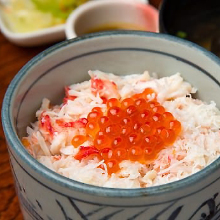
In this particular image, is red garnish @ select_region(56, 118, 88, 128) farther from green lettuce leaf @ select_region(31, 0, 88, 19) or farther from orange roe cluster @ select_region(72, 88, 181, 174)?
green lettuce leaf @ select_region(31, 0, 88, 19)

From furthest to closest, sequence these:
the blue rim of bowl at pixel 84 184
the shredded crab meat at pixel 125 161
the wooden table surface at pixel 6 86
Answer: the wooden table surface at pixel 6 86 → the shredded crab meat at pixel 125 161 → the blue rim of bowl at pixel 84 184

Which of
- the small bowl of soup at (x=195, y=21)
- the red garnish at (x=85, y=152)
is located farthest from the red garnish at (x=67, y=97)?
the small bowl of soup at (x=195, y=21)

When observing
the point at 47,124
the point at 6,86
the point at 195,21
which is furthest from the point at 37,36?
the point at 47,124

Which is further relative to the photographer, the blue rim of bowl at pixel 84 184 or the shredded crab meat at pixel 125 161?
the shredded crab meat at pixel 125 161

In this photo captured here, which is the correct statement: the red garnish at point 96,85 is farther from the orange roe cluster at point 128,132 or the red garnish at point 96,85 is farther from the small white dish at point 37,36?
the small white dish at point 37,36

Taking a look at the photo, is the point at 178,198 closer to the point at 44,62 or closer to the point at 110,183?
the point at 110,183

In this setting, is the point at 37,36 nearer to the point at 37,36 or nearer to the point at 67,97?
the point at 37,36

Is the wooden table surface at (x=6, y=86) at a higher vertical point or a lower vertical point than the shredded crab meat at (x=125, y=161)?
lower
